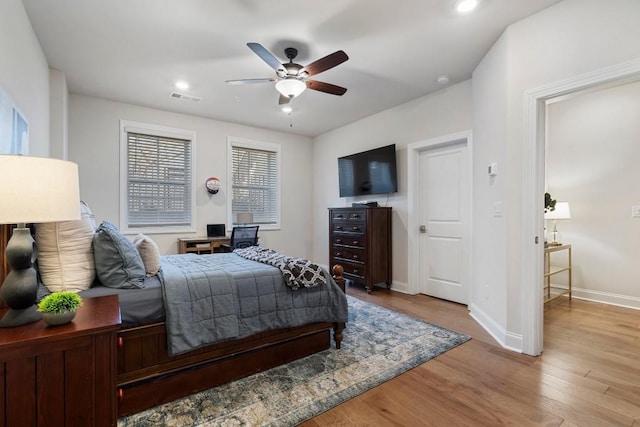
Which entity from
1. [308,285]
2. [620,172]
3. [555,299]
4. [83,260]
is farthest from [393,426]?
[620,172]

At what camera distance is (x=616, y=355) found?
7.84ft

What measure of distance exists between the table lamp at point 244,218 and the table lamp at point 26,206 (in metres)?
3.66

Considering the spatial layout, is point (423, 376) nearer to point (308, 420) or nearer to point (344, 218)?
point (308, 420)

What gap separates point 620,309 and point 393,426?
3628mm

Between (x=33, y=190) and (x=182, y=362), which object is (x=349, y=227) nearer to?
(x=182, y=362)

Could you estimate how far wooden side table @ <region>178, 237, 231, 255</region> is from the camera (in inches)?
174

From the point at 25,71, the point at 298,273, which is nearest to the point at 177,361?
the point at 298,273

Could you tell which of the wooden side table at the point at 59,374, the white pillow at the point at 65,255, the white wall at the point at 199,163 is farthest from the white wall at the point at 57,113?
the wooden side table at the point at 59,374

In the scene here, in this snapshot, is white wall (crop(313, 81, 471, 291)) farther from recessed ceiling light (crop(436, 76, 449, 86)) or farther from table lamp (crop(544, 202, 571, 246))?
table lamp (crop(544, 202, 571, 246))

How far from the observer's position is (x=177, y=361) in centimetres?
183

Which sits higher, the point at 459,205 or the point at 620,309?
the point at 459,205

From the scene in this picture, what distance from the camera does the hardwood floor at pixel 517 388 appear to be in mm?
1696

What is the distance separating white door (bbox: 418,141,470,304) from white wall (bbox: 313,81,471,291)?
0.24m

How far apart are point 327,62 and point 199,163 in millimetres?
3120
